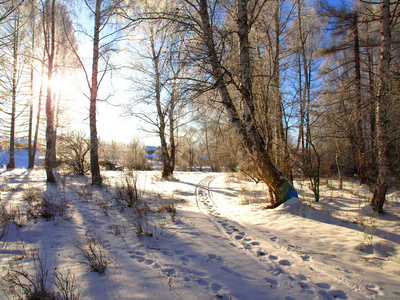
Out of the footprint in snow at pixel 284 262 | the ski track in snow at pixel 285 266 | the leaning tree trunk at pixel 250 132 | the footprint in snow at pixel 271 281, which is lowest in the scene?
the footprint in snow at pixel 284 262

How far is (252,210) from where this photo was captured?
472cm

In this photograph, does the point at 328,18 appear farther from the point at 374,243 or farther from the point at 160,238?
the point at 160,238

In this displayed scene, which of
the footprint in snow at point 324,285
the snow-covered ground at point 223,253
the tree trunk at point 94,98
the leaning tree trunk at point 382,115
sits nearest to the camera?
the snow-covered ground at point 223,253

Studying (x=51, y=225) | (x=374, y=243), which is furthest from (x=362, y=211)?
(x=51, y=225)

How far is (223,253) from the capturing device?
2.53m

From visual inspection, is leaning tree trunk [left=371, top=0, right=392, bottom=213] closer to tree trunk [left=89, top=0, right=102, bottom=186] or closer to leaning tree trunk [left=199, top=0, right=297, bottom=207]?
leaning tree trunk [left=199, top=0, right=297, bottom=207]

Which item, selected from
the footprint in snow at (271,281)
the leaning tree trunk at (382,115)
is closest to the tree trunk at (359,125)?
the leaning tree trunk at (382,115)

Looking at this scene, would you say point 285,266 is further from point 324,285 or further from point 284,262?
point 324,285

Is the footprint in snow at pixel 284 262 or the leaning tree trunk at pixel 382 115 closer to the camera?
the footprint in snow at pixel 284 262

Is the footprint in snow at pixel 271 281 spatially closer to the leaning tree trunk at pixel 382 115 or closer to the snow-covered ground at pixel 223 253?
the snow-covered ground at pixel 223 253

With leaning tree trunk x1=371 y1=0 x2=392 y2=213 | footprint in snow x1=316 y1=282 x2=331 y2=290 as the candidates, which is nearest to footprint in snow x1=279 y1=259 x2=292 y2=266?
footprint in snow x1=316 y1=282 x2=331 y2=290

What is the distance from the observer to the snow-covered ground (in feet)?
5.98

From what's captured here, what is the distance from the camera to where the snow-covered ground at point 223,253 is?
5.98 feet

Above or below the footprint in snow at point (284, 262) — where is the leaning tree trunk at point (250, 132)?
above
